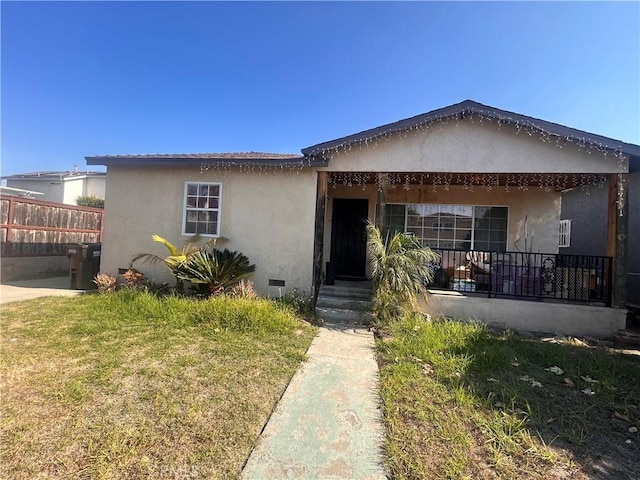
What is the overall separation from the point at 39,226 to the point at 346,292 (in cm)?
1051

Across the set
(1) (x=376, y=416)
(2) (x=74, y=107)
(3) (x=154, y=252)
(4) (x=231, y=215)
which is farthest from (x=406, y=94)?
(2) (x=74, y=107)

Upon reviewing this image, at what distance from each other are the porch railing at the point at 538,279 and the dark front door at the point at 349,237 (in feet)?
7.67

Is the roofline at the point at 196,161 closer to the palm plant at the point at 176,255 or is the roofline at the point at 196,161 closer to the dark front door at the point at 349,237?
the palm plant at the point at 176,255

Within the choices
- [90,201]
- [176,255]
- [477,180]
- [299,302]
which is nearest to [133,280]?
[176,255]

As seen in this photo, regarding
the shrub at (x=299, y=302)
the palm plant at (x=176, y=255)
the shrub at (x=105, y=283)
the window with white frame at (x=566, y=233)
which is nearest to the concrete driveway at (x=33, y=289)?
Result: the shrub at (x=105, y=283)

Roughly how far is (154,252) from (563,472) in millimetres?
8288

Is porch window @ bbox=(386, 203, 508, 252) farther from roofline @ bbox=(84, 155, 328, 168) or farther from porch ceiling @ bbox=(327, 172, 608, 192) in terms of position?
roofline @ bbox=(84, 155, 328, 168)

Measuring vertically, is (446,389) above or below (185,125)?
below

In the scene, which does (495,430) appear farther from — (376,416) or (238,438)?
(238,438)

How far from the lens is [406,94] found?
9.85m

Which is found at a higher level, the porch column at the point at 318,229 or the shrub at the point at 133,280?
the porch column at the point at 318,229

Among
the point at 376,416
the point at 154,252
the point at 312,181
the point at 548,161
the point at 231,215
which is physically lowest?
the point at 376,416

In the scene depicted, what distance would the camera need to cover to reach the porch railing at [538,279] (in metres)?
6.77

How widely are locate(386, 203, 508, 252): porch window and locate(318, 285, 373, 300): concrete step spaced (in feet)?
7.77
